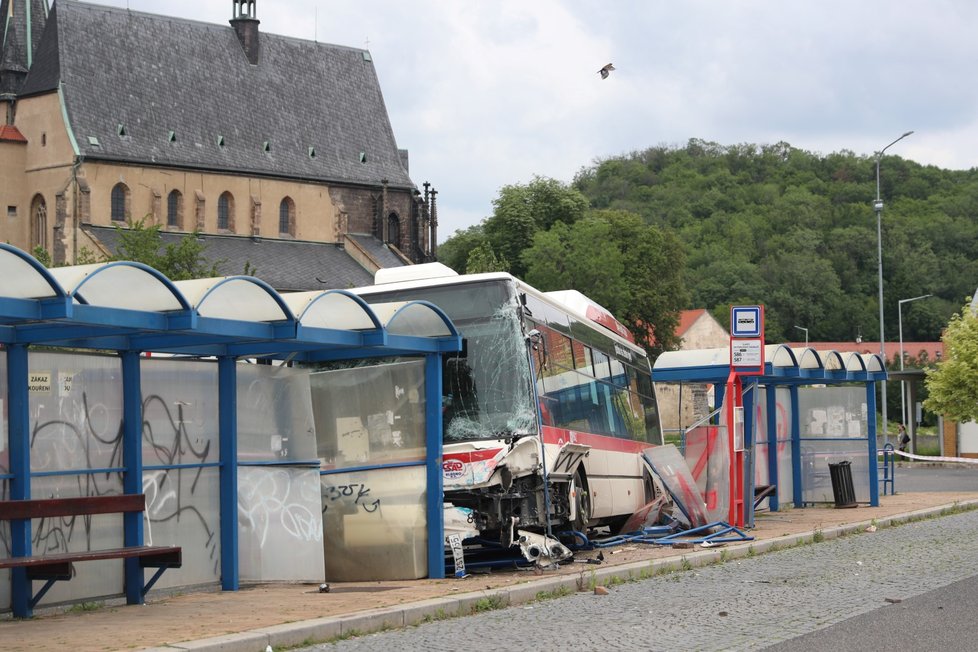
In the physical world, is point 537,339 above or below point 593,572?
above

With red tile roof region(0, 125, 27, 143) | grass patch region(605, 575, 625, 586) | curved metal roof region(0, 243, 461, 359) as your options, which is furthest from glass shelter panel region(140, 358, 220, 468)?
red tile roof region(0, 125, 27, 143)

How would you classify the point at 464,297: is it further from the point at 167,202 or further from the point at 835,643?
the point at 167,202

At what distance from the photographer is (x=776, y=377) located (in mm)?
24641

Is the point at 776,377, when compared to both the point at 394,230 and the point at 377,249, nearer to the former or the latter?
the point at 377,249

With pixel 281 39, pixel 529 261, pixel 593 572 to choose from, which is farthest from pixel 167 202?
pixel 593 572

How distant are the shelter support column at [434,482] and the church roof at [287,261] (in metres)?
63.7

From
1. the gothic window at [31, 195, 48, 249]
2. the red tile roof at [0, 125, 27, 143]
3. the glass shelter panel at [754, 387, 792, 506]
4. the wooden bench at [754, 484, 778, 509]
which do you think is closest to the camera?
the wooden bench at [754, 484, 778, 509]

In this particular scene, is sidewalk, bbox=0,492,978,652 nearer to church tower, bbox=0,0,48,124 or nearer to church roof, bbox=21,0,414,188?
church roof, bbox=21,0,414,188

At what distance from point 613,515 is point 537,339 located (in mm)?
4424

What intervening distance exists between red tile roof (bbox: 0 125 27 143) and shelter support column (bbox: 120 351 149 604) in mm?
69934

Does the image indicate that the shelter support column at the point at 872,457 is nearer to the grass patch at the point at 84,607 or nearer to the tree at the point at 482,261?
the grass patch at the point at 84,607

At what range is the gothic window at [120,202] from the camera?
77812 mm

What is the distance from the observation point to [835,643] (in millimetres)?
9867

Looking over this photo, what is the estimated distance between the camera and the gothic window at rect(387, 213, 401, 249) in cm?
9088
